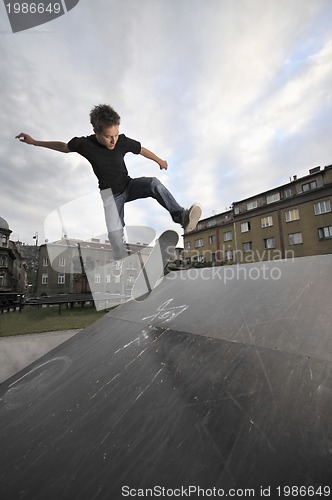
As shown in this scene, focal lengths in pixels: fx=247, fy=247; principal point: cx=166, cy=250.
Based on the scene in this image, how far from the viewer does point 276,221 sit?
74.6 feet

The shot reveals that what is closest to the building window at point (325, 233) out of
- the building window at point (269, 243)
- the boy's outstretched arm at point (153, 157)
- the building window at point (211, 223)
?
the building window at point (269, 243)

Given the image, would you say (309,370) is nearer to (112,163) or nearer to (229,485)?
(229,485)

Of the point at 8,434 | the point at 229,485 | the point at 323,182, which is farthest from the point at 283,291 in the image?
the point at 323,182

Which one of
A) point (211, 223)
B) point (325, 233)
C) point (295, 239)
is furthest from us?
point (211, 223)

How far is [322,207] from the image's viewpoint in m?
19.6

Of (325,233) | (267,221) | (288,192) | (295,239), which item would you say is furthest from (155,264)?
(288,192)

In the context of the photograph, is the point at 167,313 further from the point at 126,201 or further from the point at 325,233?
the point at 325,233

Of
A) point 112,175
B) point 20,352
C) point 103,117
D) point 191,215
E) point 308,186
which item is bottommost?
point 20,352

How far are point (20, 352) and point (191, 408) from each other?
534 cm

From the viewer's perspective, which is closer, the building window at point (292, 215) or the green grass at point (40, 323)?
the green grass at point (40, 323)

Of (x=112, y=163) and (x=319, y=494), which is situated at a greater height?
(x=112, y=163)

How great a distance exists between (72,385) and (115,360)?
0.93 feet

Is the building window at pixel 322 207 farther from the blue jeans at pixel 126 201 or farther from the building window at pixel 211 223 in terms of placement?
the blue jeans at pixel 126 201

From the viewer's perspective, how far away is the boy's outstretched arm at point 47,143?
134 inches
